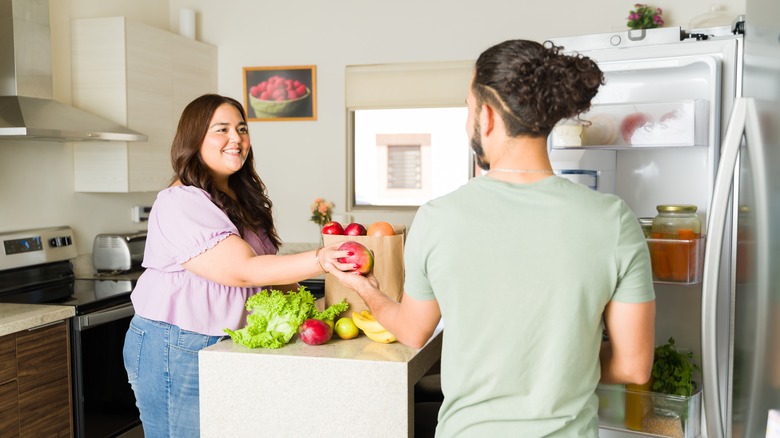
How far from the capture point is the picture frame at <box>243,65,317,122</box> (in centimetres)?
480

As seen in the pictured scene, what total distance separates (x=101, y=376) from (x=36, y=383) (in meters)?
0.38

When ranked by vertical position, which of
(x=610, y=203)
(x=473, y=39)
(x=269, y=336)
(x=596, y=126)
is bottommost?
(x=269, y=336)

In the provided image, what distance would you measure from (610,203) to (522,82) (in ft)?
0.77

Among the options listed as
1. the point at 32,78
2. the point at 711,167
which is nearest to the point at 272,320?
the point at 711,167

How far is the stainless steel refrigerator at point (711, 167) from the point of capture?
1511 millimetres

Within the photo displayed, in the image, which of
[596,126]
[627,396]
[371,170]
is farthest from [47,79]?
[627,396]

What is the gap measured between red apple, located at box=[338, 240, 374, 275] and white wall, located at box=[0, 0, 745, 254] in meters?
2.64

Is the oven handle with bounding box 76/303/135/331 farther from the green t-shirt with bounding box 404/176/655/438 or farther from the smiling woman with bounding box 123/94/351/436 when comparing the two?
the green t-shirt with bounding box 404/176/655/438

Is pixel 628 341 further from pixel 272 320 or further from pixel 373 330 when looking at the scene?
pixel 272 320

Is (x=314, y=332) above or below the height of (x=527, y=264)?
below

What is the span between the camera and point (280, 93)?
16.0 feet

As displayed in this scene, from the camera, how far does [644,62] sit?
215 centimetres

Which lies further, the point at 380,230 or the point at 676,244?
the point at 676,244

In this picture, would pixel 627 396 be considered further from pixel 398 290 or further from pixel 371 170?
pixel 371 170
